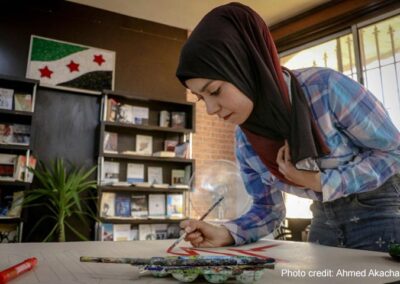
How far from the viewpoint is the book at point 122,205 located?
3.62 metres

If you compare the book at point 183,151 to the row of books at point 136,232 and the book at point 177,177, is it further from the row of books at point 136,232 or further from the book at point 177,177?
the row of books at point 136,232

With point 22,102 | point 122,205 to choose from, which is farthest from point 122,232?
point 22,102

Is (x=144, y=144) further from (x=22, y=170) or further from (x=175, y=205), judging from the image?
(x=22, y=170)

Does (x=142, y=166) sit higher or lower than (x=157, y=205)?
higher

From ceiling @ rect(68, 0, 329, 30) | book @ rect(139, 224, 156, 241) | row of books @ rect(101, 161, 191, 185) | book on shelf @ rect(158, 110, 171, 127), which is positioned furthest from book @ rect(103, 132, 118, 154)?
ceiling @ rect(68, 0, 329, 30)

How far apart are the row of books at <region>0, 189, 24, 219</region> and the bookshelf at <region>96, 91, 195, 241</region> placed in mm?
694

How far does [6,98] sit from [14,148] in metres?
0.51

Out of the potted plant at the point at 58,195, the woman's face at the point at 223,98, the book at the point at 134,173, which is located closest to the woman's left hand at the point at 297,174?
the woman's face at the point at 223,98

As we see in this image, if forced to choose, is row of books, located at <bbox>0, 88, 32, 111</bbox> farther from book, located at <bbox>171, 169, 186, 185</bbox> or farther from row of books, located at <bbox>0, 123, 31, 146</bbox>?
book, located at <bbox>171, 169, 186, 185</bbox>

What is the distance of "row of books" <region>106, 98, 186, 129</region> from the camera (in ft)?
Result: 12.1

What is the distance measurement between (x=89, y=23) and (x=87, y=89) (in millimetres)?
822

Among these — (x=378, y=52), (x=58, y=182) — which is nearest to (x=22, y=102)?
(x=58, y=182)

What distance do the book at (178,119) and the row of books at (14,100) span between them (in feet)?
4.91

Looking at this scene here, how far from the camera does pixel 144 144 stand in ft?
12.9
